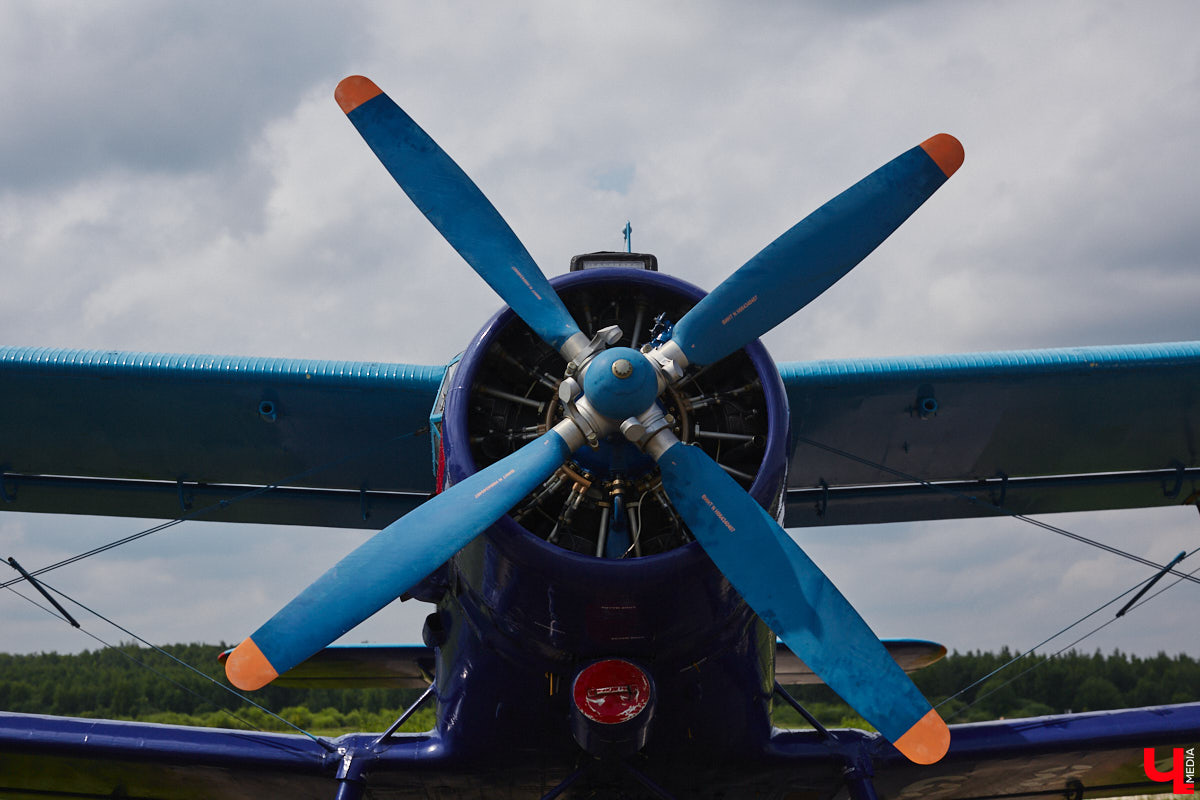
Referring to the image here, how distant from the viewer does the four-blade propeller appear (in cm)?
489

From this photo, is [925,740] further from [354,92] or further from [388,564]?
[354,92]

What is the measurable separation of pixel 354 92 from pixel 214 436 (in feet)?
11.0

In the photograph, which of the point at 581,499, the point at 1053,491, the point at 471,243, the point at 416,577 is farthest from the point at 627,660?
the point at 1053,491

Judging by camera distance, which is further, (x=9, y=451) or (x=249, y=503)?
(x=249, y=503)

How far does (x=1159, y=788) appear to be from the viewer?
26.1ft

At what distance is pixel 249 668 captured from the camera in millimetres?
4719

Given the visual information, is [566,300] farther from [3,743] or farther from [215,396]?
[3,743]

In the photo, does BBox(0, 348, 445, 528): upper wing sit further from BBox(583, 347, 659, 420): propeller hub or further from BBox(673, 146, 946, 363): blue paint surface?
BBox(673, 146, 946, 363): blue paint surface

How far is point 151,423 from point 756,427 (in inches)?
187

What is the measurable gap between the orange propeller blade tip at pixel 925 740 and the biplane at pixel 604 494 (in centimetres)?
1

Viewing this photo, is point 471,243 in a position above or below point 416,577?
above

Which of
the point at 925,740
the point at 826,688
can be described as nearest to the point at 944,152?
the point at 925,740

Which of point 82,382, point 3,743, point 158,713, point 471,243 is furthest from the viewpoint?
point 158,713

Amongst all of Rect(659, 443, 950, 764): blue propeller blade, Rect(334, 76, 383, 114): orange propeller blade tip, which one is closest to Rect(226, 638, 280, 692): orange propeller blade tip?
Rect(659, 443, 950, 764): blue propeller blade
